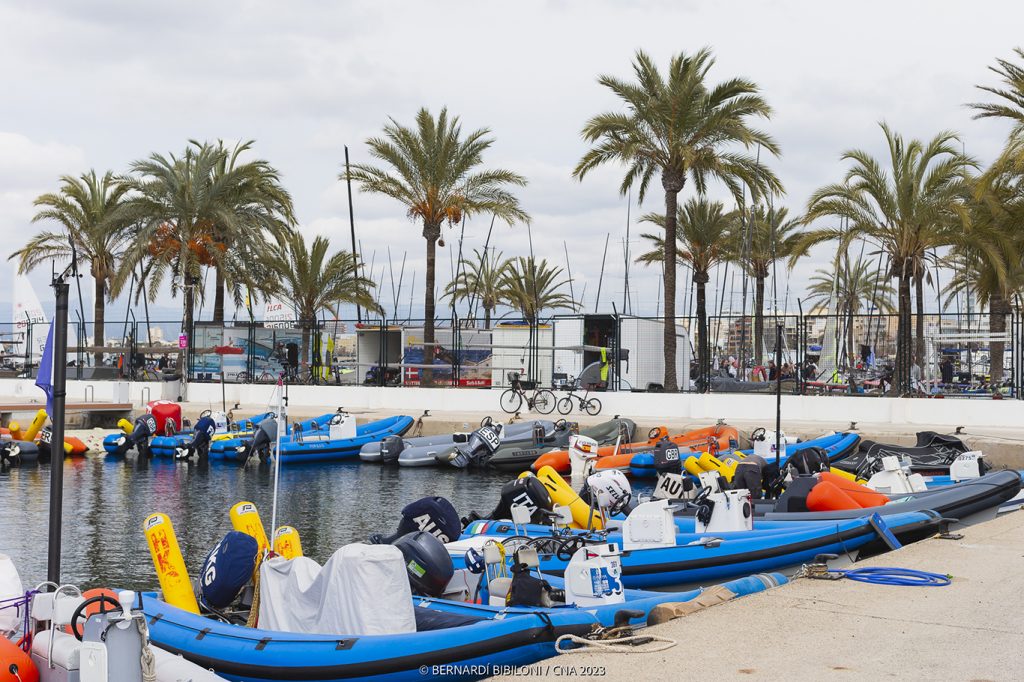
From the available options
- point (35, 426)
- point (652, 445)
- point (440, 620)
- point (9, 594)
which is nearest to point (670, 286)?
point (652, 445)

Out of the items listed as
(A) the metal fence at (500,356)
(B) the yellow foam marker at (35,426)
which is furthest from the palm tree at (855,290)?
(B) the yellow foam marker at (35,426)

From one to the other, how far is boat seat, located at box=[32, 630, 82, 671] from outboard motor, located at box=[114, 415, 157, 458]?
23.3 metres

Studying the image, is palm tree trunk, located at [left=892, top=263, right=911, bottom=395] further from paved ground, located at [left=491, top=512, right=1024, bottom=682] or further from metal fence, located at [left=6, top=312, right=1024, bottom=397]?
paved ground, located at [left=491, top=512, right=1024, bottom=682]

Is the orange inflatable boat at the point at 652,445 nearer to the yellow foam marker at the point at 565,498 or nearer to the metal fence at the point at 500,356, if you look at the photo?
the metal fence at the point at 500,356

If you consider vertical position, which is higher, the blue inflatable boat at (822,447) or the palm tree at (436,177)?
the palm tree at (436,177)

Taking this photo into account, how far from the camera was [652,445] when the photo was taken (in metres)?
25.4

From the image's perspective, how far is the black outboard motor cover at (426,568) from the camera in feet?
29.2

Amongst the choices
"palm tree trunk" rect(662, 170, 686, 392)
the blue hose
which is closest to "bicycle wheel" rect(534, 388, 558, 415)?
"palm tree trunk" rect(662, 170, 686, 392)

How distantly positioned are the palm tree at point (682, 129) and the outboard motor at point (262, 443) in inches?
456

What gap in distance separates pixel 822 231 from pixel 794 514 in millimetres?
19485

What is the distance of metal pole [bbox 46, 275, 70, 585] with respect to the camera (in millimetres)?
8383

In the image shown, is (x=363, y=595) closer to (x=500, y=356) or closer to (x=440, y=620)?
(x=440, y=620)

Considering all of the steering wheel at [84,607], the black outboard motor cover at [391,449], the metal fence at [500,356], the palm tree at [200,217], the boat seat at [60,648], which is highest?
the palm tree at [200,217]

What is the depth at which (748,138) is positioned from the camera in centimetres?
2950
